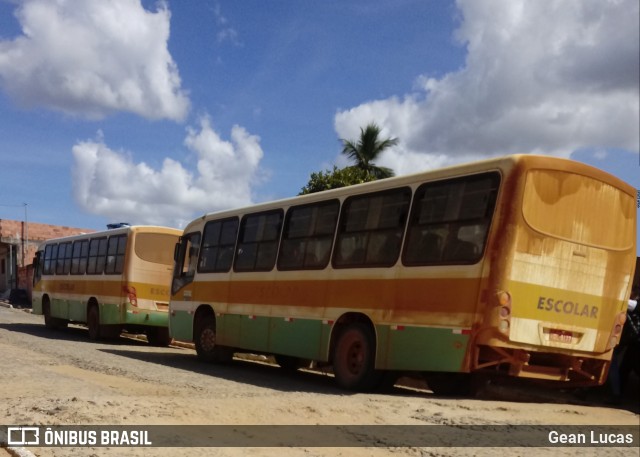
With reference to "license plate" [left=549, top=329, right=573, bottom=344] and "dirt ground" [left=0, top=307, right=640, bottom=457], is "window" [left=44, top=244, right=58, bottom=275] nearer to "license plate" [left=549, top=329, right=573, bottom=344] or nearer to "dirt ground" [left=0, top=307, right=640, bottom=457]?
"dirt ground" [left=0, top=307, right=640, bottom=457]

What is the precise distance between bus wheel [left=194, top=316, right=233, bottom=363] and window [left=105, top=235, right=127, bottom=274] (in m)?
5.06

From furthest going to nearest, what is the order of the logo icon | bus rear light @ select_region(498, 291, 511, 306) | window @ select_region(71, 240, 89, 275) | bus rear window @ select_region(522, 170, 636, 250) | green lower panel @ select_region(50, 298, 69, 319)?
green lower panel @ select_region(50, 298, 69, 319), window @ select_region(71, 240, 89, 275), bus rear window @ select_region(522, 170, 636, 250), bus rear light @ select_region(498, 291, 511, 306), the logo icon

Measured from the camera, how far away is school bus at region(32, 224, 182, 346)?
63.5ft

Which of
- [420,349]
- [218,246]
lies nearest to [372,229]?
[420,349]

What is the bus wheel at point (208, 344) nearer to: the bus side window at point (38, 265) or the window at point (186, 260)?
the window at point (186, 260)

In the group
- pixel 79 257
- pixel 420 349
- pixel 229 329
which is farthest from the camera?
pixel 79 257

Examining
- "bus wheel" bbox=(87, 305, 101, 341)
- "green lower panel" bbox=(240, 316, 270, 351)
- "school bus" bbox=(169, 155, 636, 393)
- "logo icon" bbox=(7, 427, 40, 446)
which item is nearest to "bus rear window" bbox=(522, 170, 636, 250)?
"school bus" bbox=(169, 155, 636, 393)

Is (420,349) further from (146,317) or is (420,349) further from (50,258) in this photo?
(50,258)

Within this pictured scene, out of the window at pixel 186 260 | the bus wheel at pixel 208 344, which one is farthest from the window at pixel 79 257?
the bus wheel at pixel 208 344

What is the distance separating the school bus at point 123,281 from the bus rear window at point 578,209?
12747 millimetres

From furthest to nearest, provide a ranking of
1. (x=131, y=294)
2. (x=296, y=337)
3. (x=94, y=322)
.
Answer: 1. (x=94, y=322)
2. (x=131, y=294)
3. (x=296, y=337)

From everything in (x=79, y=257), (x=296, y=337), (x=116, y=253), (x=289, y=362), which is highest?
(x=116, y=253)

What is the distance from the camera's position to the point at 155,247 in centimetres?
1972

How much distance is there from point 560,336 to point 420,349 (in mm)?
1757
